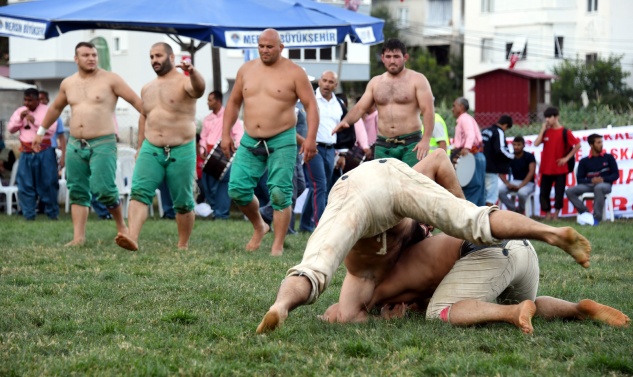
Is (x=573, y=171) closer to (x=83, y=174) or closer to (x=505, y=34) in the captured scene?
(x=83, y=174)

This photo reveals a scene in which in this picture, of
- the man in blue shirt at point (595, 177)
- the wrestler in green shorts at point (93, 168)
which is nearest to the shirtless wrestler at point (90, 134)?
the wrestler in green shorts at point (93, 168)

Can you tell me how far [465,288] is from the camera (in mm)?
5418

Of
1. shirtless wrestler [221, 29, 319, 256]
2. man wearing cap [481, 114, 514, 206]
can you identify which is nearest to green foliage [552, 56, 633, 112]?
man wearing cap [481, 114, 514, 206]

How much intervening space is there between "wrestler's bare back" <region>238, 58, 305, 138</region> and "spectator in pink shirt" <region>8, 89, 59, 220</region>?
248 inches

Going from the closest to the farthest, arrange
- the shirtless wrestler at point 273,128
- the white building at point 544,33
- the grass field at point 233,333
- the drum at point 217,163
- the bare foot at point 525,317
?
the grass field at point 233,333 < the bare foot at point 525,317 < the shirtless wrestler at point 273,128 < the drum at point 217,163 < the white building at point 544,33

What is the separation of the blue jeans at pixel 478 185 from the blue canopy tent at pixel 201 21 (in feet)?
8.50

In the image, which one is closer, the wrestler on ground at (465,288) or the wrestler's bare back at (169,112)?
the wrestler on ground at (465,288)

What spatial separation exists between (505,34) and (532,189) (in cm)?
4269

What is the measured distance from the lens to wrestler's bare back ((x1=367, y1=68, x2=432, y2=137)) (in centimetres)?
1038

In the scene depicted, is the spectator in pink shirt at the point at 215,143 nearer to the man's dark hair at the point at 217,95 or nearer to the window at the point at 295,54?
the man's dark hair at the point at 217,95

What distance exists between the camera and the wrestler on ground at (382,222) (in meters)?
4.92

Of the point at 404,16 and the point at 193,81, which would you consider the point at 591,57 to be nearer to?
the point at 404,16

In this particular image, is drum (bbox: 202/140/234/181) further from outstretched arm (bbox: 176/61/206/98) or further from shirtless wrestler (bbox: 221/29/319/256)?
shirtless wrestler (bbox: 221/29/319/256)

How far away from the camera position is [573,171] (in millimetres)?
16688
